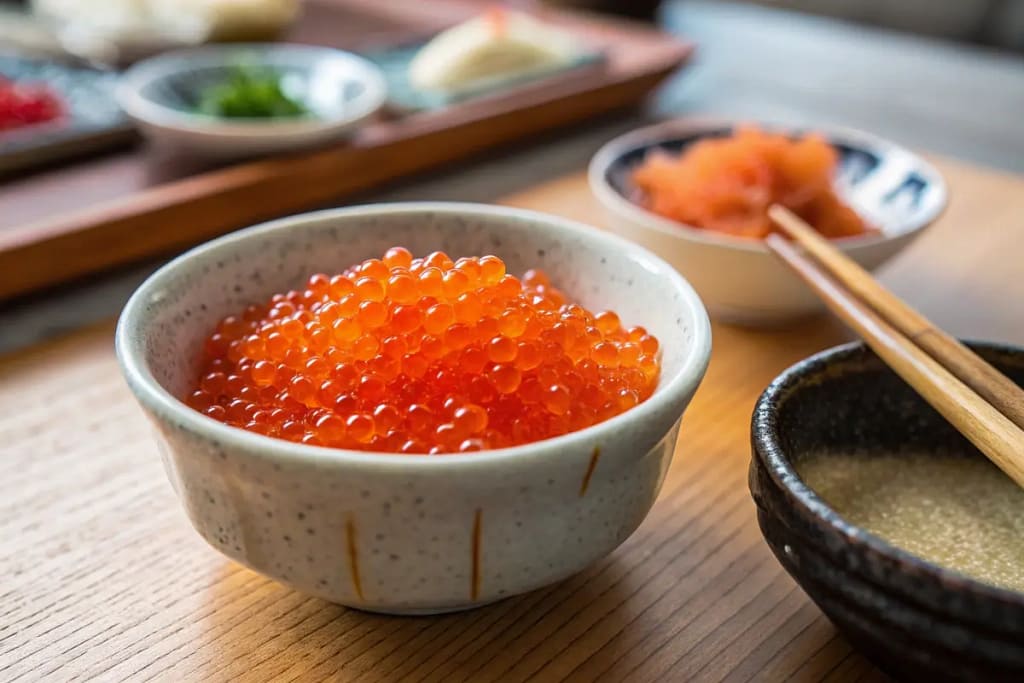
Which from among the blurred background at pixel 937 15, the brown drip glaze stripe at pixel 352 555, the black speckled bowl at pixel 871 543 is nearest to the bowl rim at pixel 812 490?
the black speckled bowl at pixel 871 543

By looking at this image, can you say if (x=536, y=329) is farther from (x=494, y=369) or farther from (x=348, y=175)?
(x=348, y=175)

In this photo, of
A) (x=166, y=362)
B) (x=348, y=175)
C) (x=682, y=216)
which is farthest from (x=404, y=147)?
(x=166, y=362)

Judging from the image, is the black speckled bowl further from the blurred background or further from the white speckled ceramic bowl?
the blurred background

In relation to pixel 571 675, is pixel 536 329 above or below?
above

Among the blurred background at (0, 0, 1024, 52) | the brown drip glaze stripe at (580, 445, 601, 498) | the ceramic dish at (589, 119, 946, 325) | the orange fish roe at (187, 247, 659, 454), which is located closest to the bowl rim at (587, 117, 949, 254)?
the ceramic dish at (589, 119, 946, 325)

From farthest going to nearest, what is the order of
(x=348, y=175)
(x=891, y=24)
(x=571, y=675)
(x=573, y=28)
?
(x=891, y=24)
(x=573, y=28)
(x=348, y=175)
(x=571, y=675)

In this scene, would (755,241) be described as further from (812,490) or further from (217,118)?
(217,118)

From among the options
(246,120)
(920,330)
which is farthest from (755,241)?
(246,120)
